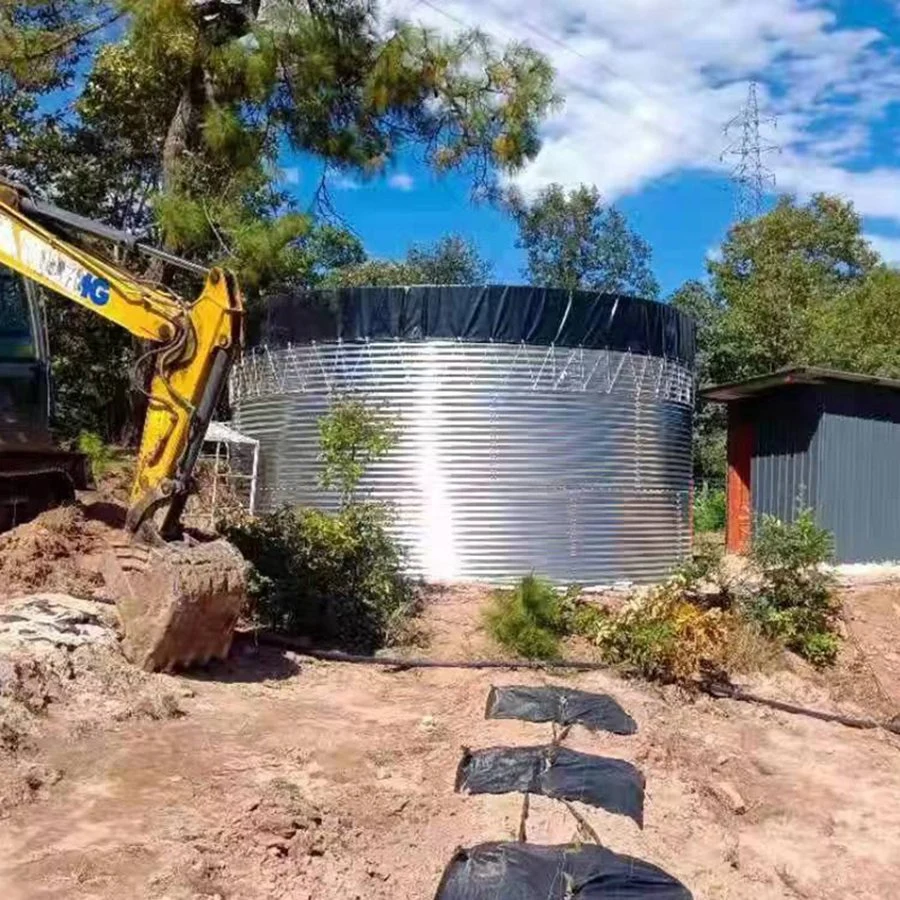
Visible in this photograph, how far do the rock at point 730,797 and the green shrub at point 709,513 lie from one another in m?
14.8

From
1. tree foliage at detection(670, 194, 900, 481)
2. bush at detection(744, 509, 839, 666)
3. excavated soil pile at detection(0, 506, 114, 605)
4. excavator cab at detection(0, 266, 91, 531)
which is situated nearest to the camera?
excavated soil pile at detection(0, 506, 114, 605)

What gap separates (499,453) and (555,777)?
20.1 feet

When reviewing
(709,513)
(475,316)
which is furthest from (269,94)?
(709,513)

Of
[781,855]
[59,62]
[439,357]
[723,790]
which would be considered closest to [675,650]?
[723,790]

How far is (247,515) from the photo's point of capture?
1389cm

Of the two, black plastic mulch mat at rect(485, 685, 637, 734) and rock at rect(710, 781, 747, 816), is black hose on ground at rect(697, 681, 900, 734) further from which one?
rock at rect(710, 781, 747, 816)

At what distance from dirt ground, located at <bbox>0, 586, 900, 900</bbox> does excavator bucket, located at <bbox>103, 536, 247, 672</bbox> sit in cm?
23

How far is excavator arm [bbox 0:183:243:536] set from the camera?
376 inches

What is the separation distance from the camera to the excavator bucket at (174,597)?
9211mm

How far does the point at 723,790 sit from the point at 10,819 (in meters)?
5.40

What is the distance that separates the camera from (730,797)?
30.8ft

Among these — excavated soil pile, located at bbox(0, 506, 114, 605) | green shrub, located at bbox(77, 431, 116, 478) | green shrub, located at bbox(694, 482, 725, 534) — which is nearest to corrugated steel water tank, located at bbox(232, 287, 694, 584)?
green shrub, located at bbox(77, 431, 116, 478)

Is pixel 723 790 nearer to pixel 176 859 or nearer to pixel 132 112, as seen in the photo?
pixel 176 859

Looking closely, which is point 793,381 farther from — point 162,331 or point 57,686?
point 57,686
